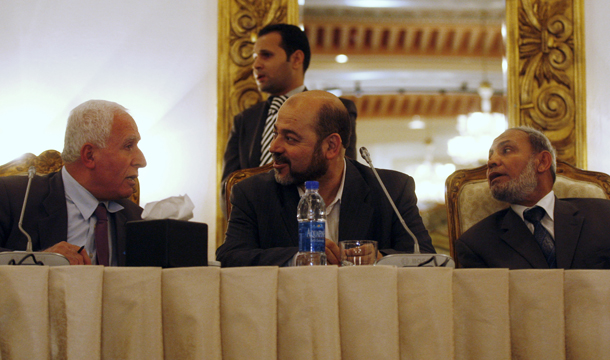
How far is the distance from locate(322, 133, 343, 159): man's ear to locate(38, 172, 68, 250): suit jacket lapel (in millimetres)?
789

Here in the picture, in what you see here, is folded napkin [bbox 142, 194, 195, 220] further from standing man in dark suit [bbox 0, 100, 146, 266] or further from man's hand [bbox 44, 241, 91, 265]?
standing man in dark suit [bbox 0, 100, 146, 266]

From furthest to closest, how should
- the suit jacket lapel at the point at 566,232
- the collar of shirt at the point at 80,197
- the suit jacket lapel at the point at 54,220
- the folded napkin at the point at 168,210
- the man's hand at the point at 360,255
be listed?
the suit jacket lapel at the point at 566,232, the collar of shirt at the point at 80,197, the suit jacket lapel at the point at 54,220, the man's hand at the point at 360,255, the folded napkin at the point at 168,210

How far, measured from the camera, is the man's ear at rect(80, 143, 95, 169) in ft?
5.86

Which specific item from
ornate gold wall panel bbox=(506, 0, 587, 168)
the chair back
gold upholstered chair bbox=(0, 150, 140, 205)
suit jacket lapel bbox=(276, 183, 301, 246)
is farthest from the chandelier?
gold upholstered chair bbox=(0, 150, 140, 205)

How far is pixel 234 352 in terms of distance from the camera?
0.96 meters

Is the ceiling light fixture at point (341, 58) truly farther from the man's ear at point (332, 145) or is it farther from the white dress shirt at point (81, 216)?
the white dress shirt at point (81, 216)

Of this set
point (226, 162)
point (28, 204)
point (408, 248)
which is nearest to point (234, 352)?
point (408, 248)

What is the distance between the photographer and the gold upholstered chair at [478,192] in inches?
85.4

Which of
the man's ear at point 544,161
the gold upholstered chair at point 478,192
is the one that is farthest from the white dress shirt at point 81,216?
the man's ear at point 544,161

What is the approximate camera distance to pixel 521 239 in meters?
2.00

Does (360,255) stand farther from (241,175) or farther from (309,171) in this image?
(241,175)

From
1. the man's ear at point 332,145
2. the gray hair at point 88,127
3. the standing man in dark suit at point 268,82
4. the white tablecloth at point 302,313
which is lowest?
the white tablecloth at point 302,313

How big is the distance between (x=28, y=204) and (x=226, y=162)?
0.99m

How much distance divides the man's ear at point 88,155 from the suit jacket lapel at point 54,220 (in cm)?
10
